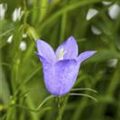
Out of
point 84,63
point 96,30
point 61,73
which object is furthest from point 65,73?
point 96,30

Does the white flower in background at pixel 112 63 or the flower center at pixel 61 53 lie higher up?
the flower center at pixel 61 53

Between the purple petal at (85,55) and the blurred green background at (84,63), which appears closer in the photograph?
the purple petal at (85,55)

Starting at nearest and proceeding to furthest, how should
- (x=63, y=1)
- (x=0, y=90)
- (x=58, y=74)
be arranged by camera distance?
1. (x=58, y=74)
2. (x=0, y=90)
3. (x=63, y=1)

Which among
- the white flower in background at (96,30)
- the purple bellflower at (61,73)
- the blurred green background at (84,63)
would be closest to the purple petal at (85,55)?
the purple bellflower at (61,73)

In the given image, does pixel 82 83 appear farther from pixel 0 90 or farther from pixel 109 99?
pixel 0 90

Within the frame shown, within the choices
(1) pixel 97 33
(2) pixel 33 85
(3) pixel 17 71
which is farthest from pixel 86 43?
(3) pixel 17 71

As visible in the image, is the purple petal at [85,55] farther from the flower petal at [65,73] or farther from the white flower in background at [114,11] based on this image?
the white flower in background at [114,11]

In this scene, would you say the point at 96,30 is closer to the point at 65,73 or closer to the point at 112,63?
the point at 112,63

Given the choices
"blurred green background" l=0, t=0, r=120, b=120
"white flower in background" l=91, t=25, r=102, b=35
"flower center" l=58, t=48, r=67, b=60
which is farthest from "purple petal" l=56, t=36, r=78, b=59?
"white flower in background" l=91, t=25, r=102, b=35

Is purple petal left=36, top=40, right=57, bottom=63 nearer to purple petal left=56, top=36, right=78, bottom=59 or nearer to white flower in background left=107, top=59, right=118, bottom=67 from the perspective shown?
purple petal left=56, top=36, right=78, bottom=59
